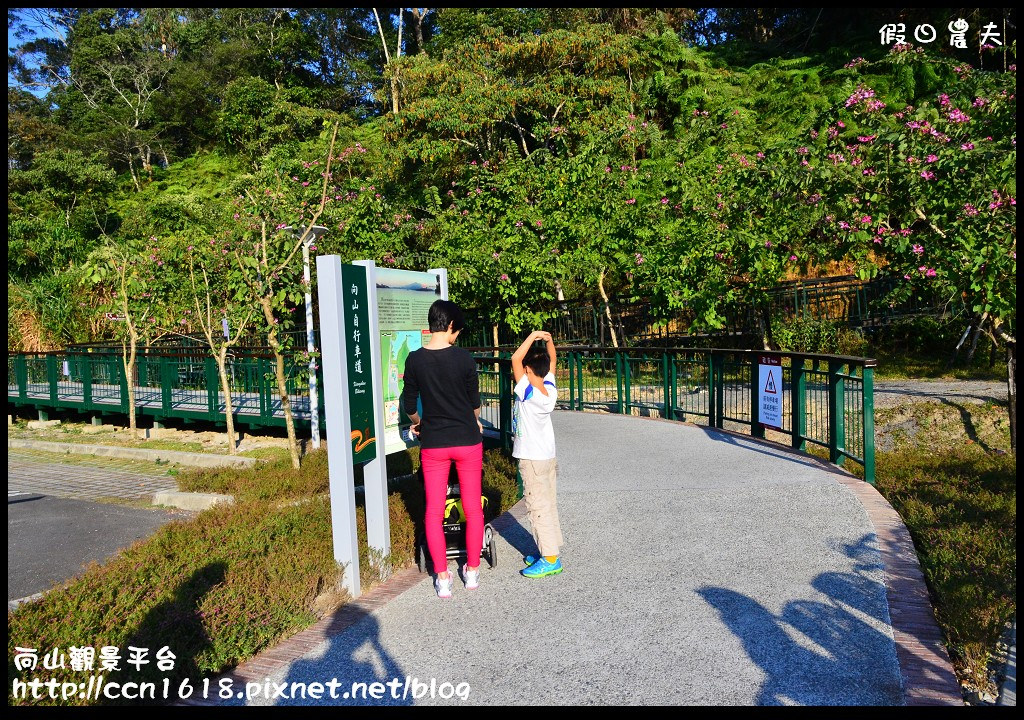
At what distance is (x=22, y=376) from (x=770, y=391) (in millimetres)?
17863

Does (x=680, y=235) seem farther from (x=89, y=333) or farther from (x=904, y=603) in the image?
(x=89, y=333)

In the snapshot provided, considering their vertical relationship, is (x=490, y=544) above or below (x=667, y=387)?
below

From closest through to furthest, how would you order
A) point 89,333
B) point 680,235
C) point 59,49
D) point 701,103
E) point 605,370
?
point 605,370 < point 680,235 < point 701,103 < point 89,333 < point 59,49

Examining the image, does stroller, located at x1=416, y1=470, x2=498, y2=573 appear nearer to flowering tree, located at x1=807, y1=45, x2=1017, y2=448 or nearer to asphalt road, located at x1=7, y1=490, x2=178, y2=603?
asphalt road, located at x1=7, y1=490, x2=178, y2=603

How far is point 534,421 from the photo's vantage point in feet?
18.0

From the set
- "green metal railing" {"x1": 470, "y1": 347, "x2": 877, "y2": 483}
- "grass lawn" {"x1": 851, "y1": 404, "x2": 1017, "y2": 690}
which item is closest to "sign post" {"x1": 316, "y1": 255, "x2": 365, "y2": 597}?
"grass lawn" {"x1": 851, "y1": 404, "x2": 1017, "y2": 690}

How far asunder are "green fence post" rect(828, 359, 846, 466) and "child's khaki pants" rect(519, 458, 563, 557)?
173 inches

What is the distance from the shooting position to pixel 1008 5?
20.9m

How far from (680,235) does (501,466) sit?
30.0ft

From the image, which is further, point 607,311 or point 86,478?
point 607,311

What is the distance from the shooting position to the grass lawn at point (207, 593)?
13.9 feet

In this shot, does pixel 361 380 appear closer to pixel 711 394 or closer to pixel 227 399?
pixel 711 394

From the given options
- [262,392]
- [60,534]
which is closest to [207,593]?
[60,534]
